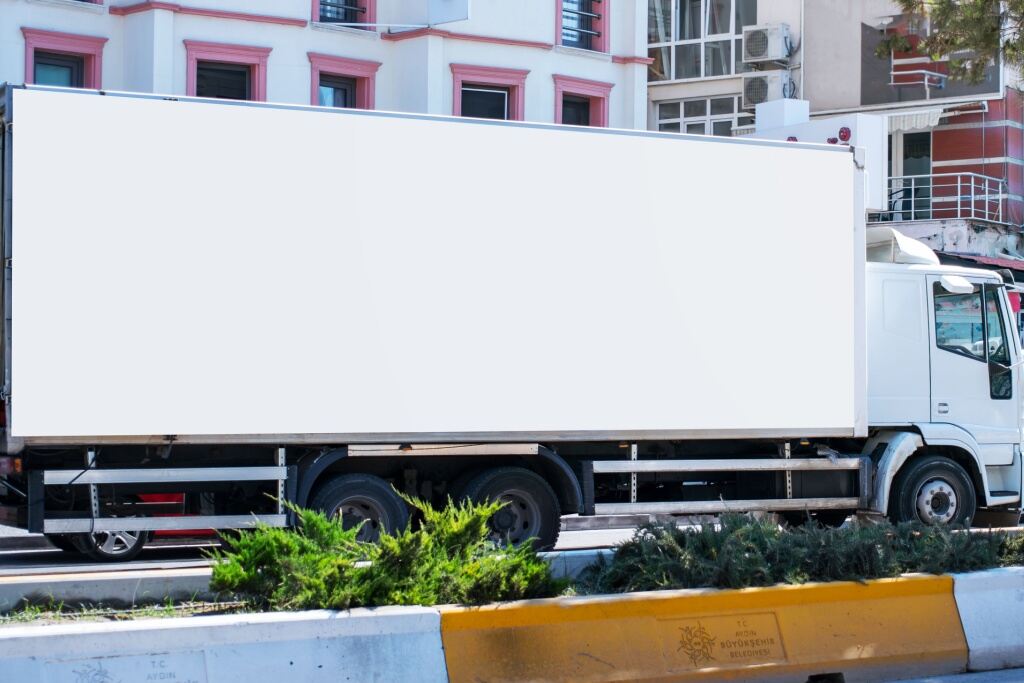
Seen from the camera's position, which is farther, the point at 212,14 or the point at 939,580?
the point at 212,14

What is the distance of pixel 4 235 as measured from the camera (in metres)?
10.3

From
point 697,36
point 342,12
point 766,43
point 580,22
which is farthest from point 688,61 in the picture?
point 342,12

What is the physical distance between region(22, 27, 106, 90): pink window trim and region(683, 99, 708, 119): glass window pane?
685 inches

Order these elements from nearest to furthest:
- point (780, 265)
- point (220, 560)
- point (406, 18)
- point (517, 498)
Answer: point (220, 560) → point (517, 498) → point (780, 265) → point (406, 18)

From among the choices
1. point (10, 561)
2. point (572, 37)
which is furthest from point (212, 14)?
point (10, 561)

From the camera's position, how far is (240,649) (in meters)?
6.02

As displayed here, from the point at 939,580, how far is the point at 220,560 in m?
3.76

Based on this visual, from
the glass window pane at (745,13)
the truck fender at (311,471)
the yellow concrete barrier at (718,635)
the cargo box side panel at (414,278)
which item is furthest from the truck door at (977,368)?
the glass window pane at (745,13)

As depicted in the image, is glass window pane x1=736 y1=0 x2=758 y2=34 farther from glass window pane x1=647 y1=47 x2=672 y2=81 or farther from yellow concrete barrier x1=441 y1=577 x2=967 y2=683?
yellow concrete barrier x1=441 y1=577 x2=967 y2=683

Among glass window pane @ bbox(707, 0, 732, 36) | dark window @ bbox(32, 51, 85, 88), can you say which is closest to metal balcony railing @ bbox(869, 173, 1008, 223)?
glass window pane @ bbox(707, 0, 732, 36)

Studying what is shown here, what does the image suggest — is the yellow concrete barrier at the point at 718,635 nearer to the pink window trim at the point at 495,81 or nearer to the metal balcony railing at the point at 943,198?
the pink window trim at the point at 495,81

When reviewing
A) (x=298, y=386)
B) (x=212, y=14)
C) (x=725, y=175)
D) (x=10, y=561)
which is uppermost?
(x=212, y=14)

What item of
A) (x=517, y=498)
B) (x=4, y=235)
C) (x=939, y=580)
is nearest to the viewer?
(x=939, y=580)

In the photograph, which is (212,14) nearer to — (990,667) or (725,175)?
(725,175)
